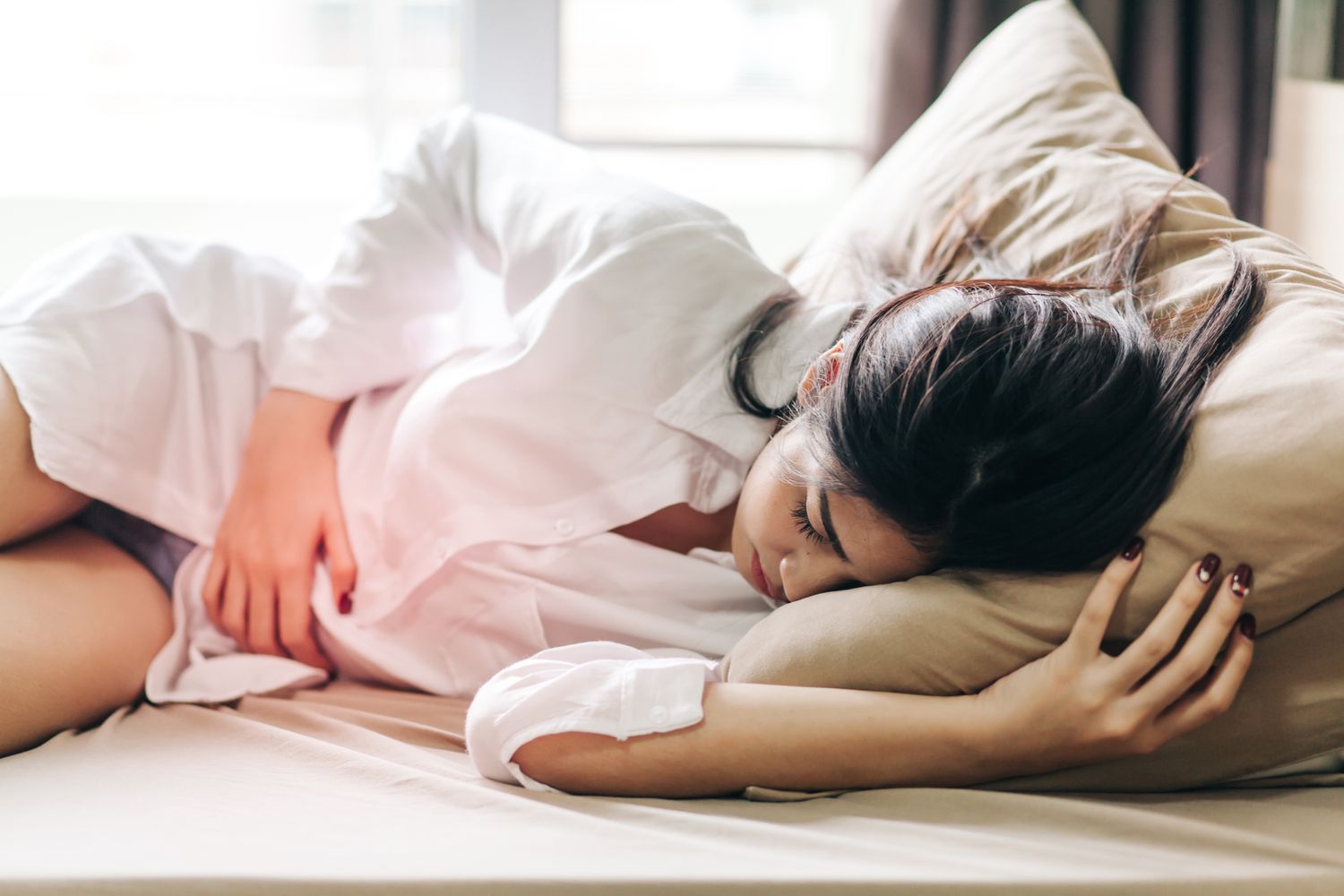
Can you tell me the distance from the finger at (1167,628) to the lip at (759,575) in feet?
1.03

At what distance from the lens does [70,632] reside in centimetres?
101

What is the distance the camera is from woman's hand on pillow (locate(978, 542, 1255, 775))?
2.48 feet

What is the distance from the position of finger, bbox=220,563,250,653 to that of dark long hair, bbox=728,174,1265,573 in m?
0.64

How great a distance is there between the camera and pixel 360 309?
4.11 feet

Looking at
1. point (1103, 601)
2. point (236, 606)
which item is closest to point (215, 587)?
point (236, 606)

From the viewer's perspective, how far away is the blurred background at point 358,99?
2.06m

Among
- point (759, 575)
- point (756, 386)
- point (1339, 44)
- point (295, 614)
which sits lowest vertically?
point (295, 614)

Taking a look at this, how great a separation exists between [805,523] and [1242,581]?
32cm

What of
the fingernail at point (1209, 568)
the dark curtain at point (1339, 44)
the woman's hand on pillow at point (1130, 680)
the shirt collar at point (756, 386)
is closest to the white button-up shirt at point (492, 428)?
the shirt collar at point (756, 386)

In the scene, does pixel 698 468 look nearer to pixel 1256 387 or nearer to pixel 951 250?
pixel 951 250

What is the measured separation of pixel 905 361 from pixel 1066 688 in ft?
0.84

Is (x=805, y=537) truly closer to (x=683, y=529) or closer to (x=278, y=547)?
(x=683, y=529)

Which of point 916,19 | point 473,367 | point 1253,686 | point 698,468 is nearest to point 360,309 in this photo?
point 473,367

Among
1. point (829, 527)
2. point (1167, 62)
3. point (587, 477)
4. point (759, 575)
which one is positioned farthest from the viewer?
point (1167, 62)
